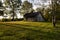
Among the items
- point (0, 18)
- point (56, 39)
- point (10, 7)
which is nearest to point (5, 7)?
point (10, 7)

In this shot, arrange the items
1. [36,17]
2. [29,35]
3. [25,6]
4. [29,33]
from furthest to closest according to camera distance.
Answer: [25,6] < [36,17] < [29,33] < [29,35]

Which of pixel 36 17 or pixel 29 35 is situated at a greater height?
pixel 36 17

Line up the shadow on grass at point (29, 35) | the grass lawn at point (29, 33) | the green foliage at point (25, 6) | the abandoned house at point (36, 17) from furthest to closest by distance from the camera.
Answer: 1. the green foliage at point (25, 6)
2. the abandoned house at point (36, 17)
3. the grass lawn at point (29, 33)
4. the shadow on grass at point (29, 35)

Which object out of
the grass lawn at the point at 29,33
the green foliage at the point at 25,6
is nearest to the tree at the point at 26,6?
the green foliage at the point at 25,6

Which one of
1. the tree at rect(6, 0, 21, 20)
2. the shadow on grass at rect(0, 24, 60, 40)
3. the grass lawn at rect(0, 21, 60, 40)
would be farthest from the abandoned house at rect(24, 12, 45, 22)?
the shadow on grass at rect(0, 24, 60, 40)

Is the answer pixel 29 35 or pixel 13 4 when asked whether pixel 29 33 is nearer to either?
pixel 29 35

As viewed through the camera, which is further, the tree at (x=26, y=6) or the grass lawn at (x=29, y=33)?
the tree at (x=26, y=6)

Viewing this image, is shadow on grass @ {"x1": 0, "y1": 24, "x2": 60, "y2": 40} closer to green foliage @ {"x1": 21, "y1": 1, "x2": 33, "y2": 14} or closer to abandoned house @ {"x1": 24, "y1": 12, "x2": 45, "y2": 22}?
abandoned house @ {"x1": 24, "y1": 12, "x2": 45, "y2": 22}

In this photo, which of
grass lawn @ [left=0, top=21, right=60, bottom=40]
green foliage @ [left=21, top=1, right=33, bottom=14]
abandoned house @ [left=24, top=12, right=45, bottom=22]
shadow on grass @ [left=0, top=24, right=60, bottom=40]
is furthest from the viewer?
green foliage @ [left=21, top=1, right=33, bottom=14]

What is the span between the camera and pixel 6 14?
267 feet

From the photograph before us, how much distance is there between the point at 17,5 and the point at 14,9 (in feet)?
10.1

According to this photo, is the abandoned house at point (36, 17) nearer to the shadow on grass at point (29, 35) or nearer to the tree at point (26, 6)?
the tree at point (26, 6)

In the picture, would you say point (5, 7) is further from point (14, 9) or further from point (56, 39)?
point (56, 39)

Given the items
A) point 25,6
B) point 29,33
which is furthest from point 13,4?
point 29,33
